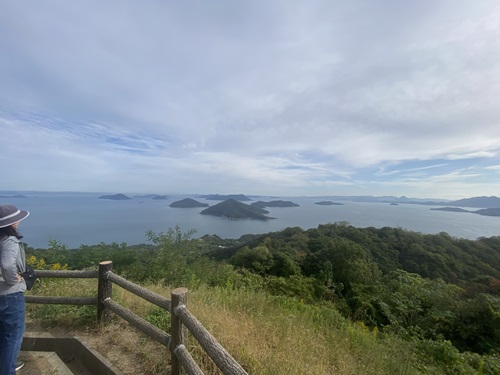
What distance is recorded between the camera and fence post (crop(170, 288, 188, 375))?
227cm

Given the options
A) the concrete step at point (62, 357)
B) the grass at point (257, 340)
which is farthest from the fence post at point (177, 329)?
the concrete step at point (62, 357)

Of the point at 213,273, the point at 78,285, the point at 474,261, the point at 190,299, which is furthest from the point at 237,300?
the point at 474,261

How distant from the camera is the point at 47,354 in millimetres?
3047

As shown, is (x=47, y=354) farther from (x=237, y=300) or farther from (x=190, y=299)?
(x=237, y=300)

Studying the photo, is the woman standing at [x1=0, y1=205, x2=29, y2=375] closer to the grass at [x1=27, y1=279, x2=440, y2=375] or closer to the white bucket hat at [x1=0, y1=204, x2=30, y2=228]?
the white bucket hat at [x1=0, y1=204, x2=30, y2=228]

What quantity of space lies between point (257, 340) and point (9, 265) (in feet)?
8.49

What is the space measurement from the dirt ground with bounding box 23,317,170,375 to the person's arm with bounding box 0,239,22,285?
1390mm

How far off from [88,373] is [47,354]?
708 millimetres

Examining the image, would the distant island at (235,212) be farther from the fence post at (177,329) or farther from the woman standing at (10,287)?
the woman standing at (10,287)

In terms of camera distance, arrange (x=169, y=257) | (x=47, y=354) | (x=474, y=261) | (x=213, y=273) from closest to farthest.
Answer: (x=47, y=354) < (x=169, y=257) < (x=213, y=273) < (x=474, y=261)

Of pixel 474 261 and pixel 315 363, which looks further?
pixel 474 261

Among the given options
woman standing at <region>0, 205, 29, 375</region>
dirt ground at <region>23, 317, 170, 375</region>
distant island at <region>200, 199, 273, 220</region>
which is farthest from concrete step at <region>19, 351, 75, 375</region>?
distant island at <region>200, 199, 273, 220</region>

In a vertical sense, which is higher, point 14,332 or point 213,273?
point 14,332

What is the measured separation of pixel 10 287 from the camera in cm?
218
